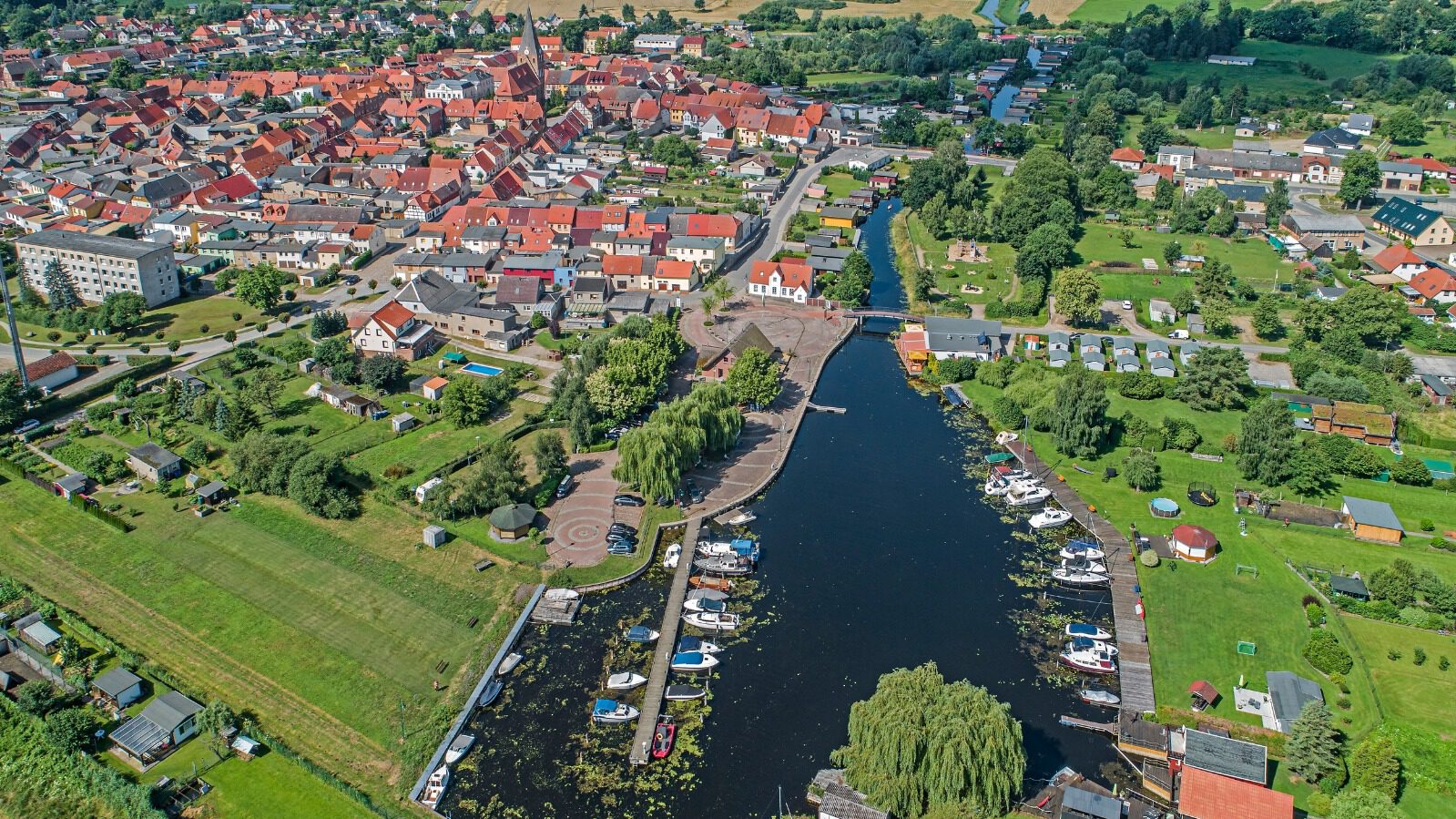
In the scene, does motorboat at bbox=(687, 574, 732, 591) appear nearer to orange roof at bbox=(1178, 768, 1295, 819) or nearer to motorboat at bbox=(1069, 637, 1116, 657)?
motorboat at bbox=(1069, 637, 1116, 657)

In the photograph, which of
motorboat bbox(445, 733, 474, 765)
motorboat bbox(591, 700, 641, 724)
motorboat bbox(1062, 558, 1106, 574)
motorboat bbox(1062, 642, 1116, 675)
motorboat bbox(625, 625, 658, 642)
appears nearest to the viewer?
motorboat bbox(445, 733, 474, 765)

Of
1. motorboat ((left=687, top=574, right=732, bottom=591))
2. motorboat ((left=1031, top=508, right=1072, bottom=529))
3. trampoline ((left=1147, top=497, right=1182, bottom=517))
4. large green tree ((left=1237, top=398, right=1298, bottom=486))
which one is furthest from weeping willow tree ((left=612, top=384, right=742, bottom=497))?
large green tree ((left=1237, top=398, right=1298, bottom=486))

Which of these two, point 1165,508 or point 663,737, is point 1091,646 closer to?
point 1165,508

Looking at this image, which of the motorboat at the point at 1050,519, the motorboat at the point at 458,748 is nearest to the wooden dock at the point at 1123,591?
the motorboat at the point at 1050,519

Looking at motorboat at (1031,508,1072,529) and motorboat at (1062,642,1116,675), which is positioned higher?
motorboat at (1031,508,1072,529)

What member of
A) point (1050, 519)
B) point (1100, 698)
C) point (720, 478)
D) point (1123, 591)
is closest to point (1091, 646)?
point (1100, 698)

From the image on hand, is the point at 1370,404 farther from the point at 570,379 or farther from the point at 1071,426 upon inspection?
the point at 570,379
